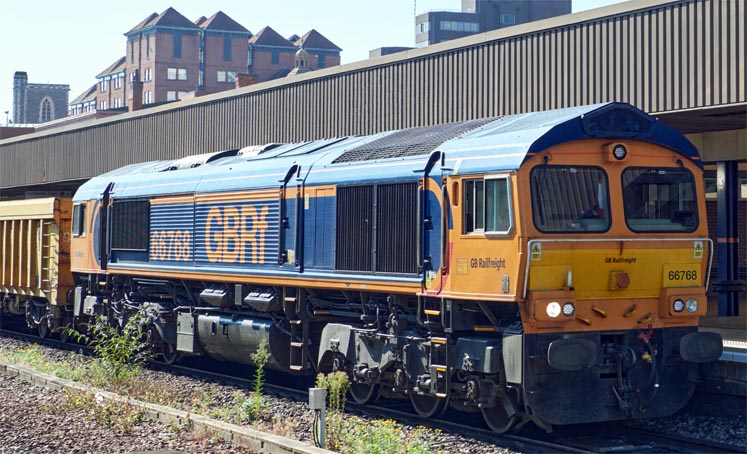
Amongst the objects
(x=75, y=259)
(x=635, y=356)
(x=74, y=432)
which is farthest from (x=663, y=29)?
(x=75, y=259)

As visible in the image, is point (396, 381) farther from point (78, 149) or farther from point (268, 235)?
point (78, 149)

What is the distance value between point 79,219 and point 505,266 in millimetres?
13144

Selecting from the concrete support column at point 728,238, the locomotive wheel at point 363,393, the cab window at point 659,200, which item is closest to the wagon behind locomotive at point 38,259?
the locomotive wheel at point 363,393

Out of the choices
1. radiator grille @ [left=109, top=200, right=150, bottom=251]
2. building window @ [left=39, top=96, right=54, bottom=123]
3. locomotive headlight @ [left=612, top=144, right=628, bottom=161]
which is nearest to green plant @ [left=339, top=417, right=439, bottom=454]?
locomotive headlight @ [left=612, top=144, right=628, bottom=161]

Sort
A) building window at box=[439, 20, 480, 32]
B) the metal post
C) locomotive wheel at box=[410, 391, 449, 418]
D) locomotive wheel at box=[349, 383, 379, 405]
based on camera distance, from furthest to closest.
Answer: building window at box=[439, 20, 480, 32]
locomotive wheel at box=[349, 383, 379, 405]
locomotive wheel at box=[410, 391, 449, 418]
the metal post

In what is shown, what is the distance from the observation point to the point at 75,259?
2153 centimetres

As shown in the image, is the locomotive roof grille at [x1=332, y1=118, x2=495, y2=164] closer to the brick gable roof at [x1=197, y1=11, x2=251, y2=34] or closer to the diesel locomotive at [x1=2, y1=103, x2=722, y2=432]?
the diesel locomotive at [x1=2, y1=103, x2=722, y2=432]

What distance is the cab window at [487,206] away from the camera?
436 inches

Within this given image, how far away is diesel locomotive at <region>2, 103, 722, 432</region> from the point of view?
1101cm

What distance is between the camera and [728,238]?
18.7m

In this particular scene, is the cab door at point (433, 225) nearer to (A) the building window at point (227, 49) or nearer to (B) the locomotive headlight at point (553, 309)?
(B) the locomotive headlight at point (553, 309)

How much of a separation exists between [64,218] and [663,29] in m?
14.4

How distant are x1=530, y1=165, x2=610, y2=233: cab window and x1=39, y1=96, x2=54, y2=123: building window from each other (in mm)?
102012

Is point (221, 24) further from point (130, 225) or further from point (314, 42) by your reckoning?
point (130, 225)
